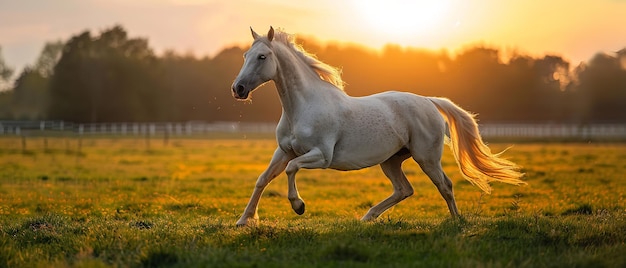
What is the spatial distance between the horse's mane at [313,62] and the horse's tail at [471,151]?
6.58 feet

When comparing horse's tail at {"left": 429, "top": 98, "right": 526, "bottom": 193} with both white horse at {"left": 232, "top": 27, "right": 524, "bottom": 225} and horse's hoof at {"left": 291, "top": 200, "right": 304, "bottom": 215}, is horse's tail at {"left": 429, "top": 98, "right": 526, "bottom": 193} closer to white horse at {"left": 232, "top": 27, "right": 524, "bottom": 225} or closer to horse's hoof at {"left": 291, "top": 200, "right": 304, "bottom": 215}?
white horse at {"left": 232, "top": 27, "right": 524, "bottom": 225}

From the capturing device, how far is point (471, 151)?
1152 cm

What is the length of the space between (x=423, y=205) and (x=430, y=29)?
902 centimetres

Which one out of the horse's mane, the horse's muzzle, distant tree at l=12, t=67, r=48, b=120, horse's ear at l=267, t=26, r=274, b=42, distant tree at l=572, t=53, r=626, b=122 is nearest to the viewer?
the horse's muzzle

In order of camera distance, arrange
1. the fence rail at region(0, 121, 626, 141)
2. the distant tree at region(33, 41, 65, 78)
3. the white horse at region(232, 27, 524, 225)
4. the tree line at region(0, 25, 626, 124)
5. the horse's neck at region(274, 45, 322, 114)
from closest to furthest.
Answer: the white horse at region(232, 27, 524, 225) < the horse's neck at region(274, 45, 322, 114) < the fence rail at region(0, 121, 626, 141) < the tree line at region(0, 25, 626, 124) < the distant tree at region(33, 41, 65, 78)

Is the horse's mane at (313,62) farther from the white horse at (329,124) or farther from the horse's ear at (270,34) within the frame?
the horse's ear at (270,34)

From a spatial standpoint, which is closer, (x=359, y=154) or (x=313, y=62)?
(x=359, y=154)

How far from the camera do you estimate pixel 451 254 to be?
7289mm

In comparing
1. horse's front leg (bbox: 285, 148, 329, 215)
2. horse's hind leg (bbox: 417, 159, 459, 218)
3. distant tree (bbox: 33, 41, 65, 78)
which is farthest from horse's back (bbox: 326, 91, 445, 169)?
distant tree (bbox: 33, 41, 65, 78)

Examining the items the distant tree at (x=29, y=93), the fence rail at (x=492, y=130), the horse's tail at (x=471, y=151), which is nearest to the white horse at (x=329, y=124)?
the horse's tail at (x=471, y=151)

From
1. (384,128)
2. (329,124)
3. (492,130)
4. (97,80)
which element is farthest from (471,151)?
(97,80)

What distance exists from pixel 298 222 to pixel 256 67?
8.09 ft

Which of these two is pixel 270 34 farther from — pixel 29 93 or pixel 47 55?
pixel 47 55

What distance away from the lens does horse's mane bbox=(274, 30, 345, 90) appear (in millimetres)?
9906
